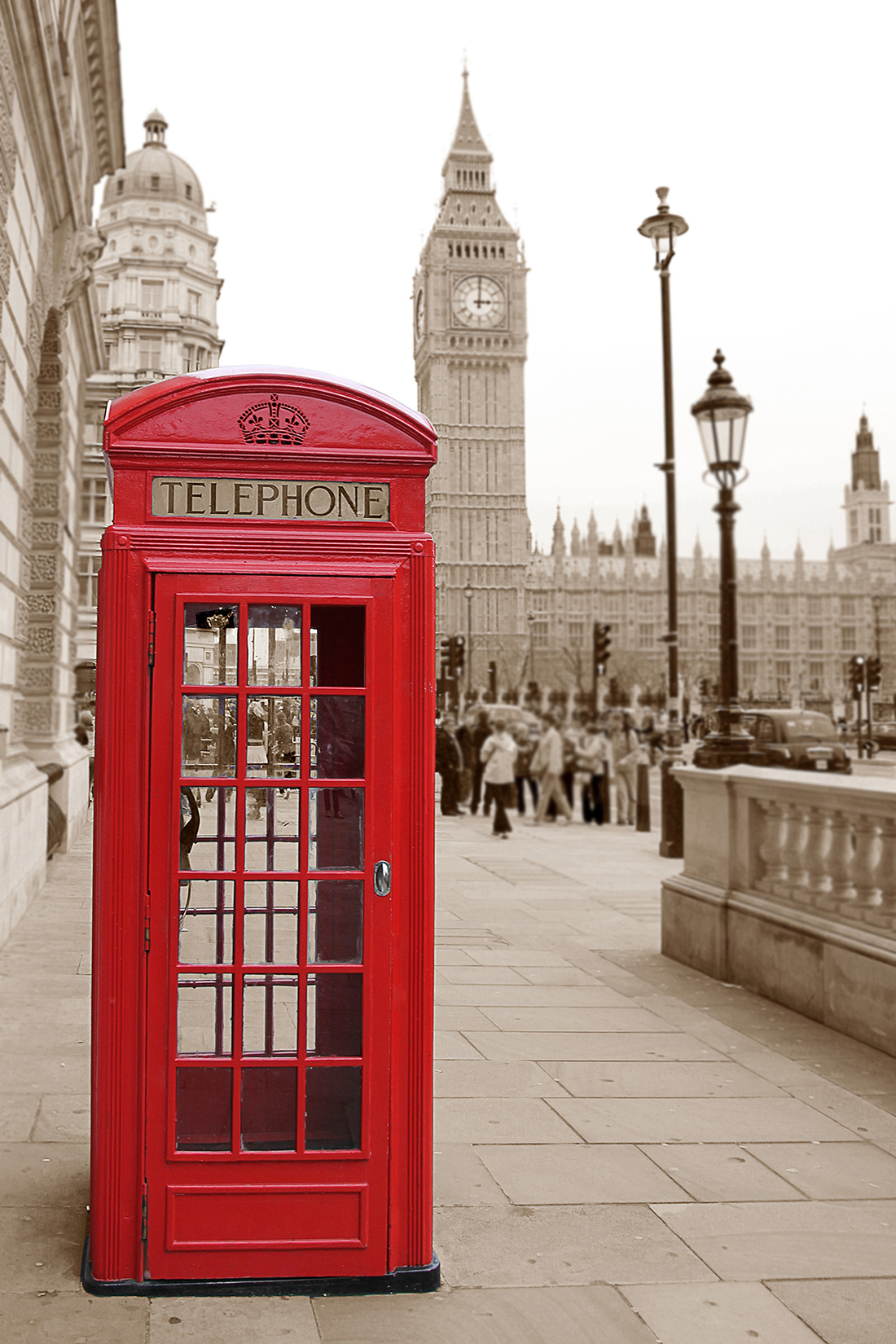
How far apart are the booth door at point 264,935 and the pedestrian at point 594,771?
14907 mm

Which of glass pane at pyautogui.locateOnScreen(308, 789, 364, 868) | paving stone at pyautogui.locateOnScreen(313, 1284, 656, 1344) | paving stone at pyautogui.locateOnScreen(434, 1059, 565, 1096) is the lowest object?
paving stone at pyautogui.locateOnScreen(434, 1059, 565, 1096)

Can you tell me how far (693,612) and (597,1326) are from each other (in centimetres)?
12307

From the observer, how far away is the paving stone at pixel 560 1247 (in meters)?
3.35

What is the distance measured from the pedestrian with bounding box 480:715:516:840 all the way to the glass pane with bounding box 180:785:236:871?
12642 mm

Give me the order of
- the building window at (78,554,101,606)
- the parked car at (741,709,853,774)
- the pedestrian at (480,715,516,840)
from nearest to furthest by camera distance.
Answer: the pedestrian at (480,715,516,840) < the parked car at (741,709,853,774) < the building window at (78,554,101,606)

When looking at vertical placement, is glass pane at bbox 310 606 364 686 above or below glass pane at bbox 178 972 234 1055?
above

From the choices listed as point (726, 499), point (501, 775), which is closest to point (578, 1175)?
point (726, 499)

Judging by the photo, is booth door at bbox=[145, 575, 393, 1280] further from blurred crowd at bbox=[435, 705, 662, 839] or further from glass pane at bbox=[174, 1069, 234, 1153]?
blurred crowd at bbox=[435, 705, 662, 839]

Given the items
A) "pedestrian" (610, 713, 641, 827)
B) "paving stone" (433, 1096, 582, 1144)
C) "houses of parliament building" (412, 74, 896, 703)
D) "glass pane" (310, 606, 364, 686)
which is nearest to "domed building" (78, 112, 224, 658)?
"pedestrian" (610, 713, 641, 827)

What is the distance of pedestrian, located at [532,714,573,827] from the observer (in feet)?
59.8

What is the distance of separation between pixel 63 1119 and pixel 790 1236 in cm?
255

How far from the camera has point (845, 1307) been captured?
323cm

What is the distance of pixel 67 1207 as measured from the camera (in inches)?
146

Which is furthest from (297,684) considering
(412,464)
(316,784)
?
(412,464)
